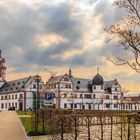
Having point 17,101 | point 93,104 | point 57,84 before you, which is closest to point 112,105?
point 93,104

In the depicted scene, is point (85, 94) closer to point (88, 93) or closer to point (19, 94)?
point (88, 93)

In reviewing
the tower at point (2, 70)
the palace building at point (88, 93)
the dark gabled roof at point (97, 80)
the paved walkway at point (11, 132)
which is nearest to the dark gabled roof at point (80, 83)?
the palace building at point (88, 93)

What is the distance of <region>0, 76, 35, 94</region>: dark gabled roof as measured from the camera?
125 meters

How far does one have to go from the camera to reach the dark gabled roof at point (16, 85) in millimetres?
124919

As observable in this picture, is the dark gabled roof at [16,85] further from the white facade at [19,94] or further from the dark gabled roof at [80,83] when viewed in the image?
the dark gabled roof at [80,83]

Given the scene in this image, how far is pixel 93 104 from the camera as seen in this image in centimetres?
12581

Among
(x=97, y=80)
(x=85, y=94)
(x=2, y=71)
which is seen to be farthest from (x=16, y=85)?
(x=97, y=80)

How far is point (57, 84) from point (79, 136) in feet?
339

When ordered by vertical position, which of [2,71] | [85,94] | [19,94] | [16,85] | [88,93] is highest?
[2,71]

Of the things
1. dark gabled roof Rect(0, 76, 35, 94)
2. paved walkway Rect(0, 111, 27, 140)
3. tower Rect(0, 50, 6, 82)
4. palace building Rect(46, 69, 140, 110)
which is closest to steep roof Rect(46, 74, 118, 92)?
palace building Rect(46, 69, 140, 110)

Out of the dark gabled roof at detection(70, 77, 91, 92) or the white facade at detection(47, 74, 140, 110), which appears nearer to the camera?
the white facade at detection(47, 74, 140, 110)

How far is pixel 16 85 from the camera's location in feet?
433

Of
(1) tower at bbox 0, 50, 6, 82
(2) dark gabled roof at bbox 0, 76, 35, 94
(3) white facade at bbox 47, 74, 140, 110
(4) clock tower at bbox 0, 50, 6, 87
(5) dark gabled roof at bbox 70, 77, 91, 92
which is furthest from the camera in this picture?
(4) clock tower at bbox 0, 50, 6, 87

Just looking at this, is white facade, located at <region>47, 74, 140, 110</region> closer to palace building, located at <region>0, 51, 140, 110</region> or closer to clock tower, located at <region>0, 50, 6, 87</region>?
palace building, located at <region>0, 51, 140, 110</region>
